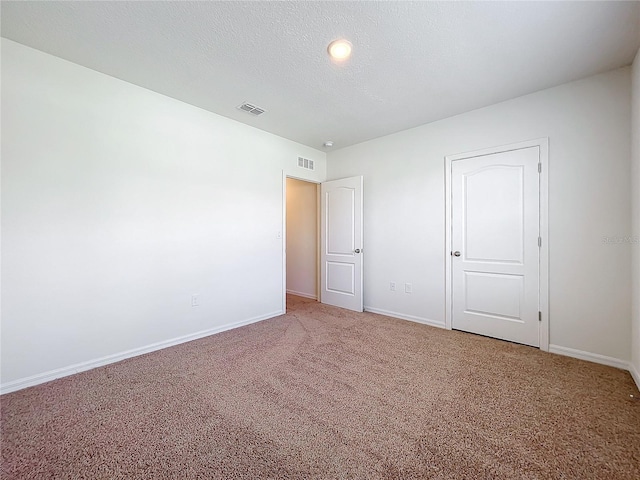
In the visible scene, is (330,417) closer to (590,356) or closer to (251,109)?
(590,356)

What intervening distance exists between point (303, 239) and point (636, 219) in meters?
4.15

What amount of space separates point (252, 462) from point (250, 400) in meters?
0.54

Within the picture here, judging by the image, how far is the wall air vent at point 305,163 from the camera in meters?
4.26

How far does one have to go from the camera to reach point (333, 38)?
1981 millimetres

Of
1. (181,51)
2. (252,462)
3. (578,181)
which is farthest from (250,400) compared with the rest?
(578,181)

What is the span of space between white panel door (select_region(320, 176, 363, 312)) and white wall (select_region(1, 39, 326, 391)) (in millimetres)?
1422

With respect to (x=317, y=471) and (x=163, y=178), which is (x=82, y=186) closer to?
(x=163, y=178)

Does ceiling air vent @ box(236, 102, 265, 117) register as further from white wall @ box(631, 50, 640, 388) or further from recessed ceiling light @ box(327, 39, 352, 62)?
white wall @ box(631, 50, 640, 388)

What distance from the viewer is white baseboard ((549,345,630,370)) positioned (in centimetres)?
234

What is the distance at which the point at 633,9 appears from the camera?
5.65ft

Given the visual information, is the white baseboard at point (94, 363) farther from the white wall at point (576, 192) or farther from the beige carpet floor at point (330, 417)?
the white wall at point (576, 192)

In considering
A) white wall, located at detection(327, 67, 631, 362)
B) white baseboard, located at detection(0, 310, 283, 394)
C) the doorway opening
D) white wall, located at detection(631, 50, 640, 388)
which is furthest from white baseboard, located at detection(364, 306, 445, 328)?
white baseboard, located at detection(0, 310, 283, 394)

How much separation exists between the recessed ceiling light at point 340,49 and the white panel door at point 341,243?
6.65 ft

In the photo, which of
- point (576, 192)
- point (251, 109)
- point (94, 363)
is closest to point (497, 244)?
point (576, 192)
